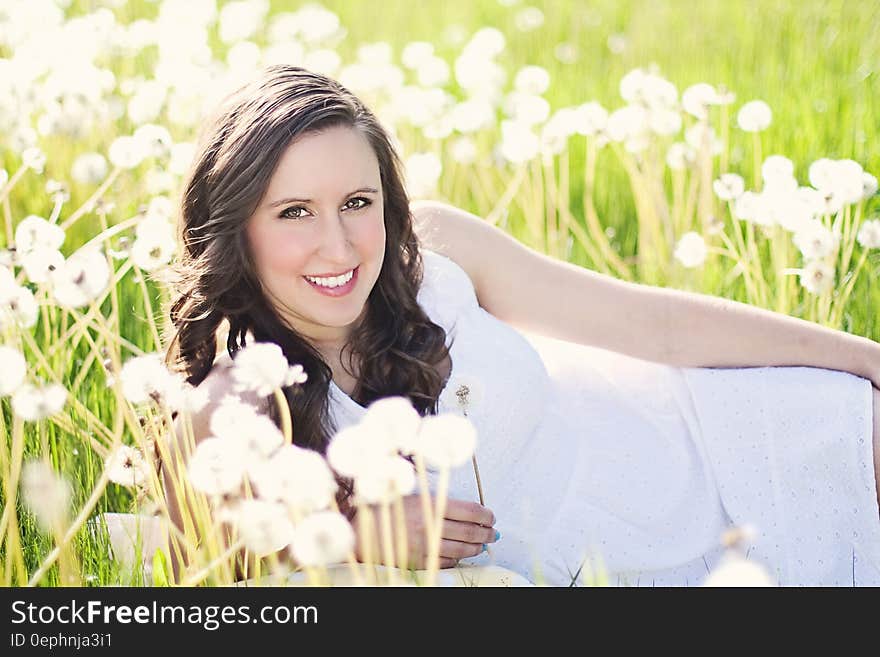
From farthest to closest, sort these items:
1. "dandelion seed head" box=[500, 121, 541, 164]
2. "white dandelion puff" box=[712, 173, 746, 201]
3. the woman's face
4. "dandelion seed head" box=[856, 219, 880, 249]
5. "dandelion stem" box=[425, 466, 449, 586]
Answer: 1. "dandelion seed head" box=[500, 121, 541, 164]
2. "white dandelion puff" box=[712, 173, 746, 201]
3. "dandelion seed head" box=[856, 219, 880, 249]
4. the woman's face
5. "dandelion stem" box=[425, 466, 449, 586]

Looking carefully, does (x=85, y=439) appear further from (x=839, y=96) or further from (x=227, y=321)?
(x=839, y=96)

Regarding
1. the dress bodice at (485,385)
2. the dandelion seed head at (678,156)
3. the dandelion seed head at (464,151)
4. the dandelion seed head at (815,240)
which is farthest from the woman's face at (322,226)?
the dandelion seed head at (464,151)

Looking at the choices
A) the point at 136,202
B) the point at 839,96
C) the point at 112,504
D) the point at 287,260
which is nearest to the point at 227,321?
the point at 287,260

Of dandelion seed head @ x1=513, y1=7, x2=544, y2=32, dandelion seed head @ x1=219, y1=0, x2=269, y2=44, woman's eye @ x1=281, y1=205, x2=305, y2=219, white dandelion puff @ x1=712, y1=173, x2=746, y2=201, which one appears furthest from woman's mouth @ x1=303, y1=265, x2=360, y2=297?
dandelion seed head @ x1=513, y1=7, x2=544, y2=32

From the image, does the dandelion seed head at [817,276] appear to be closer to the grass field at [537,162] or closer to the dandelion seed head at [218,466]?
the grass field at [537,162]

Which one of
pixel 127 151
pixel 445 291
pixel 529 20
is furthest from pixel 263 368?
pixel 529 20

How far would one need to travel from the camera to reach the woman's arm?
2.46 meters

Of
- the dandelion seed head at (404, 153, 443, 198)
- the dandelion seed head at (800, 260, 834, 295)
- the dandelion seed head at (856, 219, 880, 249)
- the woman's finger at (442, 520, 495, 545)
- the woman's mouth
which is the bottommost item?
the woman's finger at (442, 520, 495, 545)

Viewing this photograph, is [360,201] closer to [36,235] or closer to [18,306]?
[36,235]

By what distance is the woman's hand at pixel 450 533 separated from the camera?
2.03m

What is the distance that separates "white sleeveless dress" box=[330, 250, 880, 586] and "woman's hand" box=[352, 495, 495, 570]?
202mm

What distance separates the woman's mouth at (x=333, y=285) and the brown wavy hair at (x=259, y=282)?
0.15 m

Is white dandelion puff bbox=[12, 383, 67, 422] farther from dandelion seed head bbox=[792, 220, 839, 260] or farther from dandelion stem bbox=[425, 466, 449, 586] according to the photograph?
dandelion seed head bbox=[792, 220, 839, 260]

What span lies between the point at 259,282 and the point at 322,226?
0.73ft
